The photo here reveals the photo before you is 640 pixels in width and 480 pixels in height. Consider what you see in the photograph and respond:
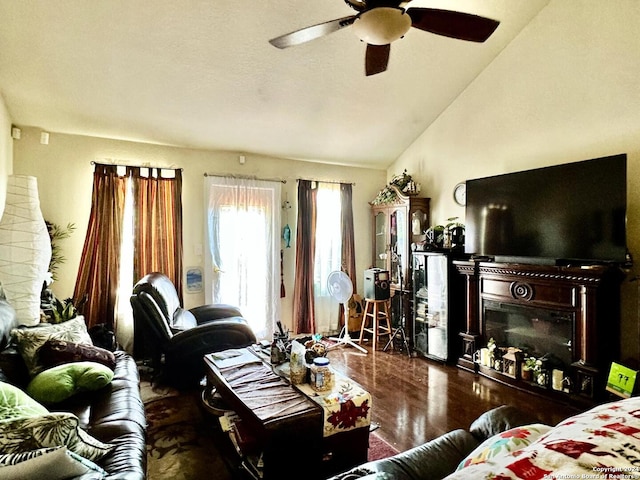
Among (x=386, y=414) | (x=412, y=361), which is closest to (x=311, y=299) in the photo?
(x=412, y=361)

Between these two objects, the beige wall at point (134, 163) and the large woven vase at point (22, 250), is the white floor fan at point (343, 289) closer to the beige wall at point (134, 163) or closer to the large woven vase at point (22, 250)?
the beige wall at point (134, 163)

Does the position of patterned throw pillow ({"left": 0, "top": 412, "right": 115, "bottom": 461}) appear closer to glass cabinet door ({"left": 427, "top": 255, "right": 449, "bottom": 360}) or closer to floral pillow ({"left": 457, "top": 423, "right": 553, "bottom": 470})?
floral pillow ({"left": 457, "top": 423, "right": 553, "bottom": 470})

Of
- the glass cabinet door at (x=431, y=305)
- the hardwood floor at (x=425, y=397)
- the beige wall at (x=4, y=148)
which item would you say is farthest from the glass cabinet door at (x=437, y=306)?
the beige wall at (x=4, y=148)

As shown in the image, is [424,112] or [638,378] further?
[424,112]

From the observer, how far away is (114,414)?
1.83 meters

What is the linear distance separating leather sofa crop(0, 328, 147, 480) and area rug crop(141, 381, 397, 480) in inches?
14.5

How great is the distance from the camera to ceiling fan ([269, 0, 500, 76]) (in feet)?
5.84

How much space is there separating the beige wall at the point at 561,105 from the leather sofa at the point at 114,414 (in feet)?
11.7

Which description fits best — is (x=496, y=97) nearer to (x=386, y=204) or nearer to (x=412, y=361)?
(x=386, y=204)

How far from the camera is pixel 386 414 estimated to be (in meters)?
2.70

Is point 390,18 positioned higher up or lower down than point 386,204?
higher up

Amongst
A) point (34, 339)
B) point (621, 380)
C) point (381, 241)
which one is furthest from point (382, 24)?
point (381, 241)

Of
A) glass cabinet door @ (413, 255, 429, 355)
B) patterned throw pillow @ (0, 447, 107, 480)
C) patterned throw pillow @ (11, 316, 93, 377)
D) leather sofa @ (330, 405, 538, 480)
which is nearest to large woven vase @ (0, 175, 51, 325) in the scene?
patterned throw pillow @ (11, 316, 93, 377)

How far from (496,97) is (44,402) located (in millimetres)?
4541
